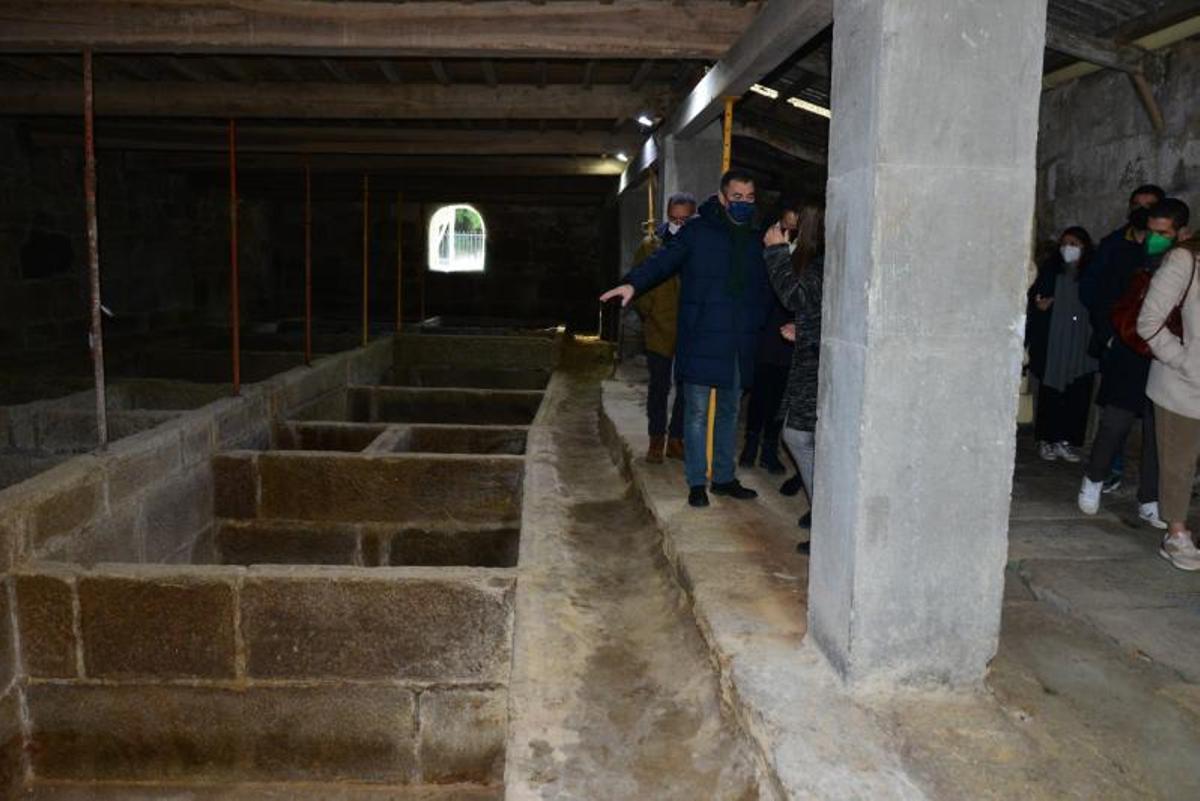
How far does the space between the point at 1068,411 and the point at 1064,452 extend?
0.85 ft

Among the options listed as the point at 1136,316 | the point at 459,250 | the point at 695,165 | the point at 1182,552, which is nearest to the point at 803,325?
the point at 1136,316

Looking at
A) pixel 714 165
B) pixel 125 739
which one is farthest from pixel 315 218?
pixel 125 739

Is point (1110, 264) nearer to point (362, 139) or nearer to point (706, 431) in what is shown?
point (706, 431)

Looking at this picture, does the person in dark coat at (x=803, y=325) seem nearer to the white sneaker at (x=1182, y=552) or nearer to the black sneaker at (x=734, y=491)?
the black sneaker at (x=734, y=491)

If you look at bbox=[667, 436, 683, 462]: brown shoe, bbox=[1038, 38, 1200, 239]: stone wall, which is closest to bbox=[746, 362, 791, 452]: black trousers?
bbox=[667, 436, 683, 462]: brown shoe

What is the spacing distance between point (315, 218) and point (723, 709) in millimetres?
16429

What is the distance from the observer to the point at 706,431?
4.32 meters

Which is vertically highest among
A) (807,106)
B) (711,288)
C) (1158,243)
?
(807,106)

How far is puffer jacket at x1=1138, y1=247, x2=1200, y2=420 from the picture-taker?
364 cm

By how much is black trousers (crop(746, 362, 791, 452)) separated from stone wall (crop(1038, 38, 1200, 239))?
2462mm

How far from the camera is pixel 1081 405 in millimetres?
5738

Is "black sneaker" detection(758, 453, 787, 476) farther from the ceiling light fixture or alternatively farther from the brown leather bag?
the ceiling light fixture

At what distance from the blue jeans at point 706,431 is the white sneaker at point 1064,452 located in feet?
8.26

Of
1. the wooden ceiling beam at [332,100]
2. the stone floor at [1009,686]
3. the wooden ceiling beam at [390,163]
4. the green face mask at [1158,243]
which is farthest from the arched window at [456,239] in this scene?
the stone floor at [1009,686]
